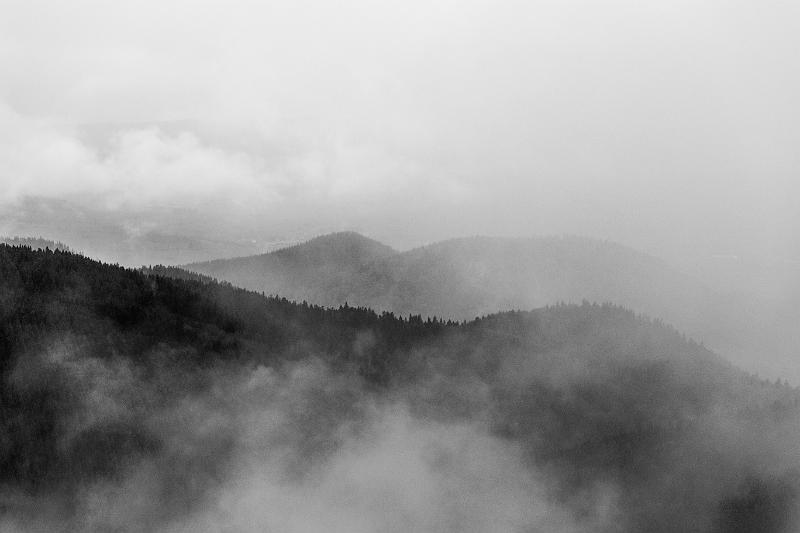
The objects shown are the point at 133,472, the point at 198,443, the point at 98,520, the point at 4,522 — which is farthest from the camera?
the point at 198,443

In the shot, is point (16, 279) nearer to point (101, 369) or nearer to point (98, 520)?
point (101, 369)

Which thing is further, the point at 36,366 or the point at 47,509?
the point at 36,366

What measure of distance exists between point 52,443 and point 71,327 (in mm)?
42298

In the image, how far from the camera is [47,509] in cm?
14788

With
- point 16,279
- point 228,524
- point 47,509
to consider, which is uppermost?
point 16,279

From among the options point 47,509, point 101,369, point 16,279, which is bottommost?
point 47,509

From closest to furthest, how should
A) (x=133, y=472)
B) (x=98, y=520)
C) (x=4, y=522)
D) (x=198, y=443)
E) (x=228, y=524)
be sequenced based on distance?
1. (x=4, y=522)
2. (x=98, y=520)
3. (x=133, y=472)
4. (x=228, y=524)
5. (x=198, y=443)

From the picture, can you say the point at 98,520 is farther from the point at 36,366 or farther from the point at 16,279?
the point at 16,279

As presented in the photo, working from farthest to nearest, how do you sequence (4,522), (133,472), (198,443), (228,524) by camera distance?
(198,443)
(228,524)
(133,472)
(4,522)

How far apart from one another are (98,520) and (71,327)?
5677 centimetres

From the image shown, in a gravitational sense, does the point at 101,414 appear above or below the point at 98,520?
above

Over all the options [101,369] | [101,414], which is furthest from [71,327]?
[101,414]

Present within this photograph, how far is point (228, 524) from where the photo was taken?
184000 mm

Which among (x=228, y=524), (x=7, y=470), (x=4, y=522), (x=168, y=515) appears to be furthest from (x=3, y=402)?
(x=228, y=524)
